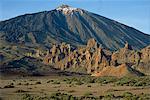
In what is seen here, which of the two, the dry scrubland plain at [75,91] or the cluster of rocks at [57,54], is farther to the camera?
the cluster of rocks at [57,54]

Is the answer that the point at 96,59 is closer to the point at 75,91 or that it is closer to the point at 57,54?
the point at 57,54

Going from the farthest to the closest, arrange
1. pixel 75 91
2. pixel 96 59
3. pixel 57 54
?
pixel 57 54 → pixel 96 59 → pixel 75 91

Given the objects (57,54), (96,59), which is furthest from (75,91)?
(57,54)

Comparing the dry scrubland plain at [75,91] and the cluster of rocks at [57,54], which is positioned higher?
the cluster of rocks at [57,54]

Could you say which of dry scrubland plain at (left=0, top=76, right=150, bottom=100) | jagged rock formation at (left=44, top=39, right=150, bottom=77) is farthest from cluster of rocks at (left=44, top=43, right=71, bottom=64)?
dry scrubland plain at (left=0, top=76, right=150, bottom=100)

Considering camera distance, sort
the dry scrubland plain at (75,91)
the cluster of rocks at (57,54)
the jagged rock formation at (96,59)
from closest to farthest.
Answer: the dry scrubland plain at (75,91), the jagged rock formation at (96,59), the cluster of rocks at (57,54)

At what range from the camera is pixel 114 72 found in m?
103

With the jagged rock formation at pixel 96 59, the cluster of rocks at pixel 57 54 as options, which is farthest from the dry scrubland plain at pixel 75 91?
the cluster of rocks at pixel 57 54

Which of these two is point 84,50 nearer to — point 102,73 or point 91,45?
point 91,45

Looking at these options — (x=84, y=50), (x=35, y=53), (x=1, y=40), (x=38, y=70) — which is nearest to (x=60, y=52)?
→ (x=84, y=50)

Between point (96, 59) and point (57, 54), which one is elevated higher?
point (57, 54)

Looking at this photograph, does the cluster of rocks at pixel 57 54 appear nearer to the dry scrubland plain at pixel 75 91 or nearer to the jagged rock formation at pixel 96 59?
the jagged rock formation at pixel 96 59

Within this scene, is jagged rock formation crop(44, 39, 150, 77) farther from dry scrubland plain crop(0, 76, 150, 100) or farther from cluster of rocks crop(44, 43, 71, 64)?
dry scrubland plain crop(0, 76, 150, 100)

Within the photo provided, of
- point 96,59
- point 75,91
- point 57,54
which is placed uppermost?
point 57,54
